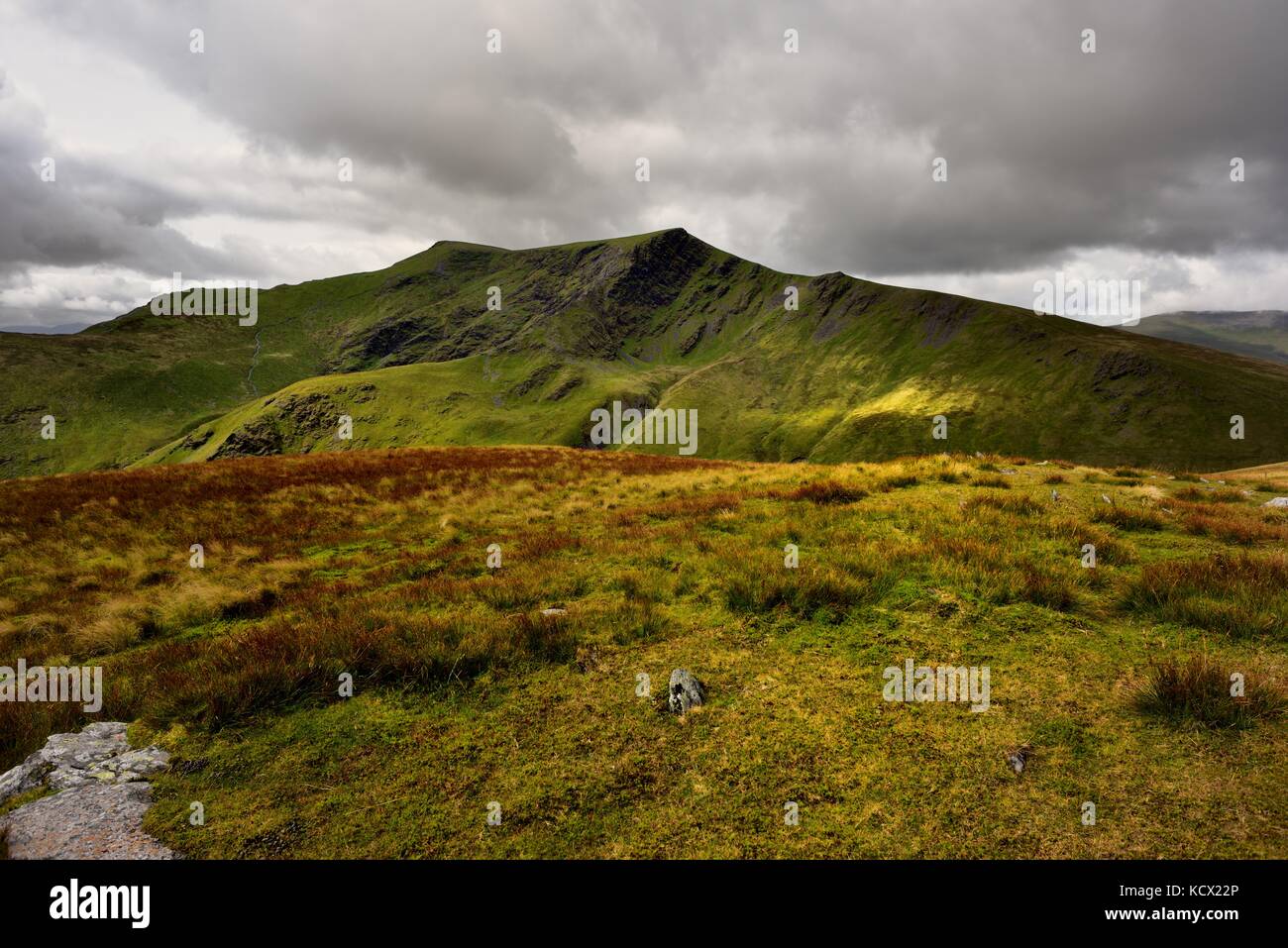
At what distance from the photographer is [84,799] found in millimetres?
4203

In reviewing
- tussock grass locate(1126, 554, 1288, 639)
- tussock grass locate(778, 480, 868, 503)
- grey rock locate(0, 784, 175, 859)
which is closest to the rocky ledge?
grey rock locate(0, 784, 175, 859)

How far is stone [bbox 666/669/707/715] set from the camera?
5.46 meters

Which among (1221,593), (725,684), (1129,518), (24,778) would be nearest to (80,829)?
(24,778)

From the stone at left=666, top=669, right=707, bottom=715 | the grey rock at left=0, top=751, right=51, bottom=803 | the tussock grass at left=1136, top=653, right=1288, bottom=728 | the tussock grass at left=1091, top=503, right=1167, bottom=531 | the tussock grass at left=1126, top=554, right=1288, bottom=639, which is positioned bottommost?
the grey rock at left=0, top=751, right=51, bottom=803

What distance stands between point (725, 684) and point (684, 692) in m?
0.56

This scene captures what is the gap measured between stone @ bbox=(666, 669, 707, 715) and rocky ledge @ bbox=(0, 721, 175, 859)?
4.16m

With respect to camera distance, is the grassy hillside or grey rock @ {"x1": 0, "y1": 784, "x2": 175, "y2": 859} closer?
grey rock @ {"x1": 0, "y1": 784, "x2": 175, "y2": 859}

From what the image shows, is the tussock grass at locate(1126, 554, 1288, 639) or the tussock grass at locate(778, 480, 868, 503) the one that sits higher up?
the tussock grass at locate(778, 480, 868, 503)

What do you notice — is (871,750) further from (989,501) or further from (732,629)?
(989,501)

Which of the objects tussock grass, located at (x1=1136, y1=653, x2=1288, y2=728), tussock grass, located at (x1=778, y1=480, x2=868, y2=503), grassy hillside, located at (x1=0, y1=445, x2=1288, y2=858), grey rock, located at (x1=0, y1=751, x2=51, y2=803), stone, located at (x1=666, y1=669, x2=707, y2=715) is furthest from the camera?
tussock grass, located at (x1=778, y1=480, x2=868, y2=503)

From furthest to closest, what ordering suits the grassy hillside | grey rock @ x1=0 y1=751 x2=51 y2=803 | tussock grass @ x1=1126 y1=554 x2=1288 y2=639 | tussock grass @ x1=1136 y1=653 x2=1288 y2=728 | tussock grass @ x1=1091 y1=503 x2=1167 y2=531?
tussock grass @ x1=1091 y1=503 x2=1167 y2=531, tussock grass @ x1=1126 y1=554 x2=1288 y2=639, tussock grass @ x1=1136 y1=653 x2=1288 y2=728, grey rock @ x1=0 y1=751 x2=51 y2=803, the grassy hillside

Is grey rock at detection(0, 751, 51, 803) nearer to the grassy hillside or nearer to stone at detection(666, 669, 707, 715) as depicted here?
the grassy hillside

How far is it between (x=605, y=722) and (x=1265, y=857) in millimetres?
4844

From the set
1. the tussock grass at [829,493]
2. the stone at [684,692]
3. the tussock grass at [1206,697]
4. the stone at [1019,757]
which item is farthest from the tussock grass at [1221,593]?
the tussock grass at [829,493]
